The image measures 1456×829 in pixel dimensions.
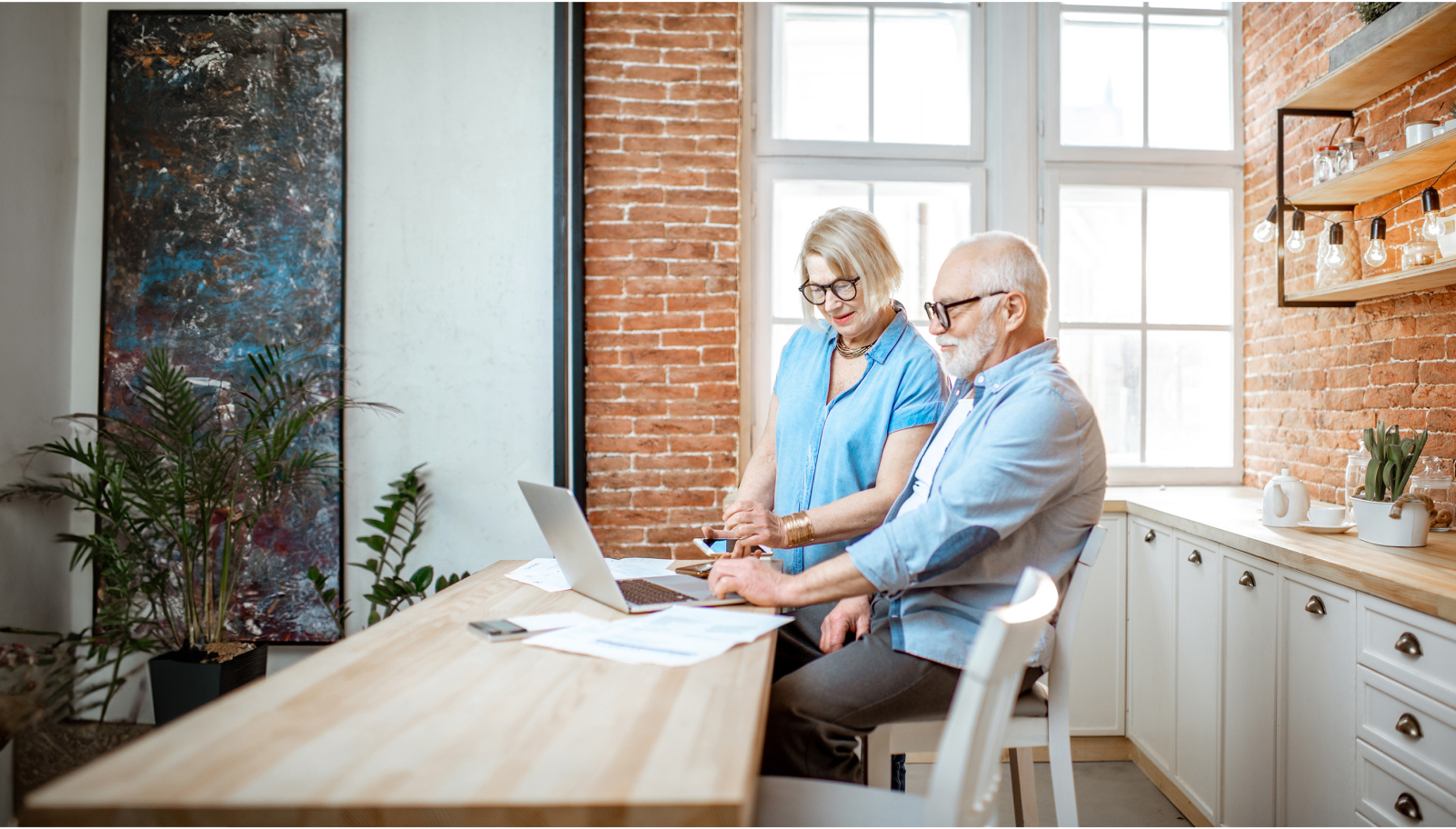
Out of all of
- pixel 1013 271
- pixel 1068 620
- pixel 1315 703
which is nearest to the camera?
pixel 1068 620

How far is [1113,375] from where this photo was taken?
3.55 m

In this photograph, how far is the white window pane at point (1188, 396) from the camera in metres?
3.53

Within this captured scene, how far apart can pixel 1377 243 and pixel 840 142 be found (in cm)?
190

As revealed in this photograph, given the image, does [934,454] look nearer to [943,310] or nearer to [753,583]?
[943,310]

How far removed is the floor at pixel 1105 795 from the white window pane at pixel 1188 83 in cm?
258

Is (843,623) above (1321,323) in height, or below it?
below

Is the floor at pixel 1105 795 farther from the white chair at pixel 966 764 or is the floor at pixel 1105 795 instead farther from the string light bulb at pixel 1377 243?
the string light bulb at pixel 1377 243

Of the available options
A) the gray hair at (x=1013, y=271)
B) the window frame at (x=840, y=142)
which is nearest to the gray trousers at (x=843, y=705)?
the gray hair at (x=1013, y=271)

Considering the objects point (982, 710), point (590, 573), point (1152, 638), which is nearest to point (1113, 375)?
point (1152, 638)

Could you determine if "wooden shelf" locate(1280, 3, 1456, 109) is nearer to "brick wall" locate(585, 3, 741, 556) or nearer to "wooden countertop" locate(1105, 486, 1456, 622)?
"wooden countertop" locate(1105, 486, 1456, 622)

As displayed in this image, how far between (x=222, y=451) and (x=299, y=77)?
149 cm

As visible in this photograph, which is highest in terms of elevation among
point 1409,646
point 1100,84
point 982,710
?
point 1100,84

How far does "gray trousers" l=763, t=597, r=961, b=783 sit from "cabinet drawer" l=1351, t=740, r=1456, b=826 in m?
0.94

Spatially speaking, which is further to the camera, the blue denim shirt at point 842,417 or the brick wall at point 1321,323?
the brick wall at point 1321,323
